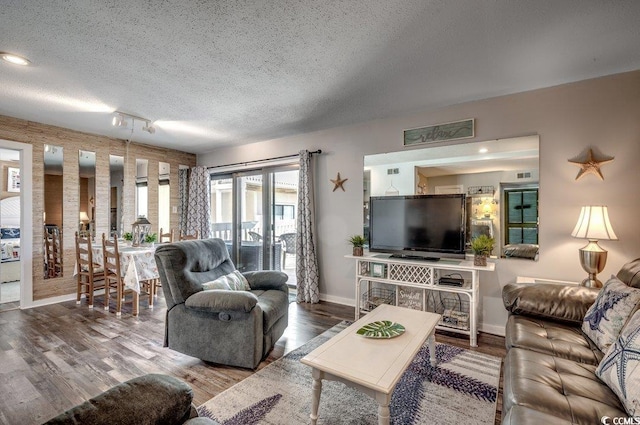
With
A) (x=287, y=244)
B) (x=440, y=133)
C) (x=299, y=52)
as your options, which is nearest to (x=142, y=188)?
(x=287, y=244)

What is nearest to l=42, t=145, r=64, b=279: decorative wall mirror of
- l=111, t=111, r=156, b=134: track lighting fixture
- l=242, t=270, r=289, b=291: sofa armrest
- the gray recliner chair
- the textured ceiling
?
the textured ceiling

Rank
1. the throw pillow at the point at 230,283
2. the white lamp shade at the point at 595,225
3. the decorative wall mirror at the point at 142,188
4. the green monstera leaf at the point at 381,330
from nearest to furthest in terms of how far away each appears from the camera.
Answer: the green monstera leaf at the point at 381,330
the white lamp shade at the point at 595,225
the throw pillow at the point at 230,283
the decorative wall mirror at the point at 142,188

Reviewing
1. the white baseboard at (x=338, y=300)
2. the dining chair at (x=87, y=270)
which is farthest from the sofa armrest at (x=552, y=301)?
the dining chair at (x=87, y=270)

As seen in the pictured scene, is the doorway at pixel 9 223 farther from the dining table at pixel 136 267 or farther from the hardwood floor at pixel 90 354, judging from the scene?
the dining table at pixel 136 267

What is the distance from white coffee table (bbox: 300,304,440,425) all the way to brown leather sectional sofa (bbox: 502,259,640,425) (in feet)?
1.60

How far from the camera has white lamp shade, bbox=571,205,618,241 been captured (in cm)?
245

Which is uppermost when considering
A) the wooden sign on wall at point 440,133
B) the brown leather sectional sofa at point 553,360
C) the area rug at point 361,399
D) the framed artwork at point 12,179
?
the wooden sign on wall at point 440,133

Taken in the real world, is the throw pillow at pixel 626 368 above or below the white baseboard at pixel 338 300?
above

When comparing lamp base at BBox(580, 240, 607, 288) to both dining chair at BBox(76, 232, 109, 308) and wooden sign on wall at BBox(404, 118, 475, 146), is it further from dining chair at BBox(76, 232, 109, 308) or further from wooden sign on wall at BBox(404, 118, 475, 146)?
dining chair at BBox(76, 232, 109, 308)

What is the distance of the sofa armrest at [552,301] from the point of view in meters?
2.08

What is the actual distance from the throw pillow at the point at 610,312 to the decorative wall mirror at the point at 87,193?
5866mm

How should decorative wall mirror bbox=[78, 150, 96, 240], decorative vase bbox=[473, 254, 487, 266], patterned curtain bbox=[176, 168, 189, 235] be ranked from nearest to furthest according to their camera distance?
decorative vase bbox=[473, 254, 487, 266] < decorative wall mirror bbox=[78, 150, 96, 240] < patterned curtain bbox=[176, 168, 189, 235]

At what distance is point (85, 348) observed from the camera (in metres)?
2.75

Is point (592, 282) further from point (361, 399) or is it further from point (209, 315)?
Answer: point (209, 315)
